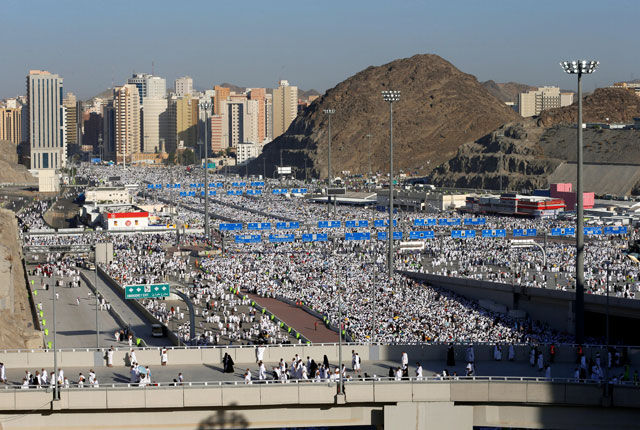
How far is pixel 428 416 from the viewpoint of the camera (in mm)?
23375

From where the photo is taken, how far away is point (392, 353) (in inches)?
1073

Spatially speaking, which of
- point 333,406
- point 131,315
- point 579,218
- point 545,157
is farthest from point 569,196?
point 333,406

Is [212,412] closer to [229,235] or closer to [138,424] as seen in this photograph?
[138,424]

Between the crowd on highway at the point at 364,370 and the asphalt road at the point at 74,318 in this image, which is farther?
the asphalt road at the point at 74,318

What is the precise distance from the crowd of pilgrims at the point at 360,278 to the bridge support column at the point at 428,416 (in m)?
13.1

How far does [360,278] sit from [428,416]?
3090 centimetres

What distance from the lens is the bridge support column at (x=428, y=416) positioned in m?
23.3

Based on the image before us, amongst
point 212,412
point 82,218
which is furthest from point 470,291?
point 82,218

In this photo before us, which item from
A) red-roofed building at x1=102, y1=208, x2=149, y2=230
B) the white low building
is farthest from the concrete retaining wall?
the white low building

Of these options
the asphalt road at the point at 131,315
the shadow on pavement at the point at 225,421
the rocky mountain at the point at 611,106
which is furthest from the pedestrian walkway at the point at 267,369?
the rocky mountain at the point at 611,106

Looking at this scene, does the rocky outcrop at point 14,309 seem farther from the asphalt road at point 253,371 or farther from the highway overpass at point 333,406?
the highway overpass at point 333,406

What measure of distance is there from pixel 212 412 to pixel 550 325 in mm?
26247

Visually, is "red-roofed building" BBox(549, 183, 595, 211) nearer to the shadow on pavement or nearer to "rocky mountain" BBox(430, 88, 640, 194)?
"rocky mountain" BBox(430, 88, 640, 194)

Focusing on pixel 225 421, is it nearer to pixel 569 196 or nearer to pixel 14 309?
pixel 14 309
